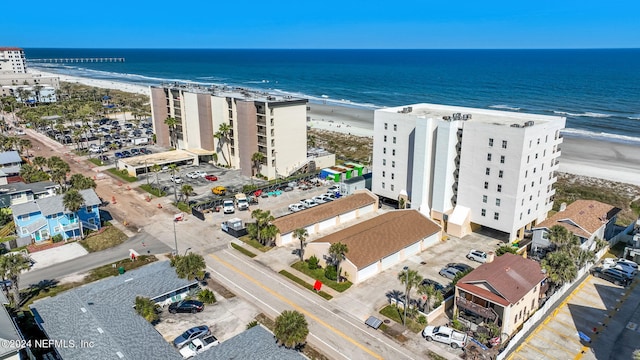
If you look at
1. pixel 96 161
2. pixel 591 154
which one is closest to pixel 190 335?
pixel 96 161

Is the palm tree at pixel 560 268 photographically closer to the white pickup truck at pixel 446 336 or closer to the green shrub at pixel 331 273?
the white pickup truck at pixel 446 336

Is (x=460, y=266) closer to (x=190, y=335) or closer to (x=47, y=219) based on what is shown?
(x=190, y=335)

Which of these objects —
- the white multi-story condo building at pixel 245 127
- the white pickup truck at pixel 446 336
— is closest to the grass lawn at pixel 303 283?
the white pickup truck at pixel 446 336

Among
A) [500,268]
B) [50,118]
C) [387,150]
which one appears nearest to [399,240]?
[500,268]

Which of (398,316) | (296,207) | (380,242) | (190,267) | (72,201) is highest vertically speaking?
(72,201)

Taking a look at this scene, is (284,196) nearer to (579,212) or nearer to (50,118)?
(579,212)
